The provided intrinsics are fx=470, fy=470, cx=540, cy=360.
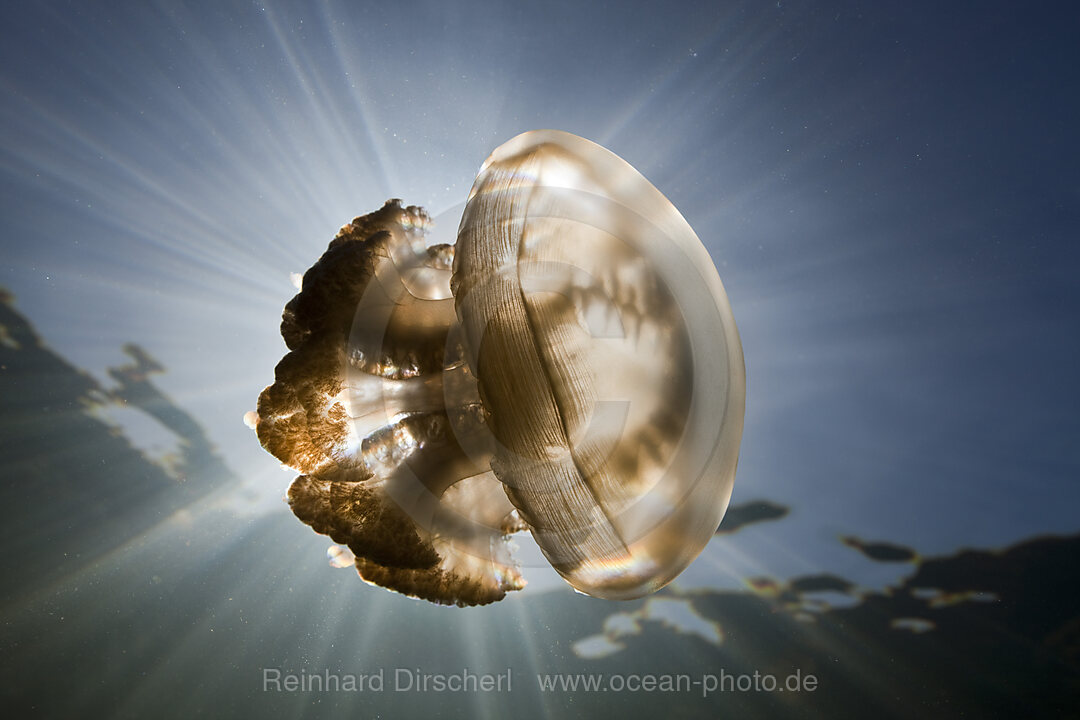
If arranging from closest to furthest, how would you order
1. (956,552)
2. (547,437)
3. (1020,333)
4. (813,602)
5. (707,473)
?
1. (547,437)
2. (707,473)
3. (1020,333)
4. (956,552)
5. (813,602)

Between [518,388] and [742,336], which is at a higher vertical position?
[742,336]

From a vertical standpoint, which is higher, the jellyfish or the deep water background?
the deep water background

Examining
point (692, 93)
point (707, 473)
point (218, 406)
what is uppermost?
point (692, 93)

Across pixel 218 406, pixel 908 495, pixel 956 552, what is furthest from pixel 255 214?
pixel 956 552

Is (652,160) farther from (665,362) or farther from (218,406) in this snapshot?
(218,406)

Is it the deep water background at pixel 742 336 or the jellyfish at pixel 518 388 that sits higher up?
the deep water background at pixel 742 336

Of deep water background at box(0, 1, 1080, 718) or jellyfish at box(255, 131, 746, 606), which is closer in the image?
jellyfish at box(255, 131, 746, 606)

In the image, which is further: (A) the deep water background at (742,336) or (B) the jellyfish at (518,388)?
(A) the deep water background at (742,336)

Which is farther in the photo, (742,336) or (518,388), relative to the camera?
(742,336)
